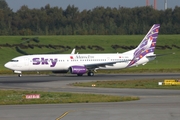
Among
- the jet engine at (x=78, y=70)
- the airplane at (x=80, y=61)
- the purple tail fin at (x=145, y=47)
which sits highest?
the purple tail fin at (x=145, y=47)

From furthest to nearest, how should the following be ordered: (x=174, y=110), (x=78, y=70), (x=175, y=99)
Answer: (x=78, y=70)
(x=175, y=99)
(x=174, y=110)

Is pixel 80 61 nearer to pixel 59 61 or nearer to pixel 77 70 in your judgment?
pixel 77 70

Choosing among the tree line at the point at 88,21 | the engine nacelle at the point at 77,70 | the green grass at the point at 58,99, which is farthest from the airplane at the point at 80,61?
the tree line at the point at 88,21

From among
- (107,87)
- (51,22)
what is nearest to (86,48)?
(51,22)

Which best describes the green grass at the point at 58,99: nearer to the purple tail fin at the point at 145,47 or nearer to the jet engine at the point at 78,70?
the jet engine at the point at 78,70

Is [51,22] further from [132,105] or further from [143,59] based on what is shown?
[132,105]

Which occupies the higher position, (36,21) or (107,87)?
(36,21)

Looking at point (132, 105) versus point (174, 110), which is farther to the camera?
point (132, 105)

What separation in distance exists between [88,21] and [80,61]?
96.2 meters

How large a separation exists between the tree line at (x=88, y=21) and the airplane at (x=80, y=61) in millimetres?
71512

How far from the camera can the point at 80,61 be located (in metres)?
72.7

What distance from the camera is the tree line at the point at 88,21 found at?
151 m

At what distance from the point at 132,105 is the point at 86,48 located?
86858mm

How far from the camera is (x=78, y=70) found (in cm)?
7031
